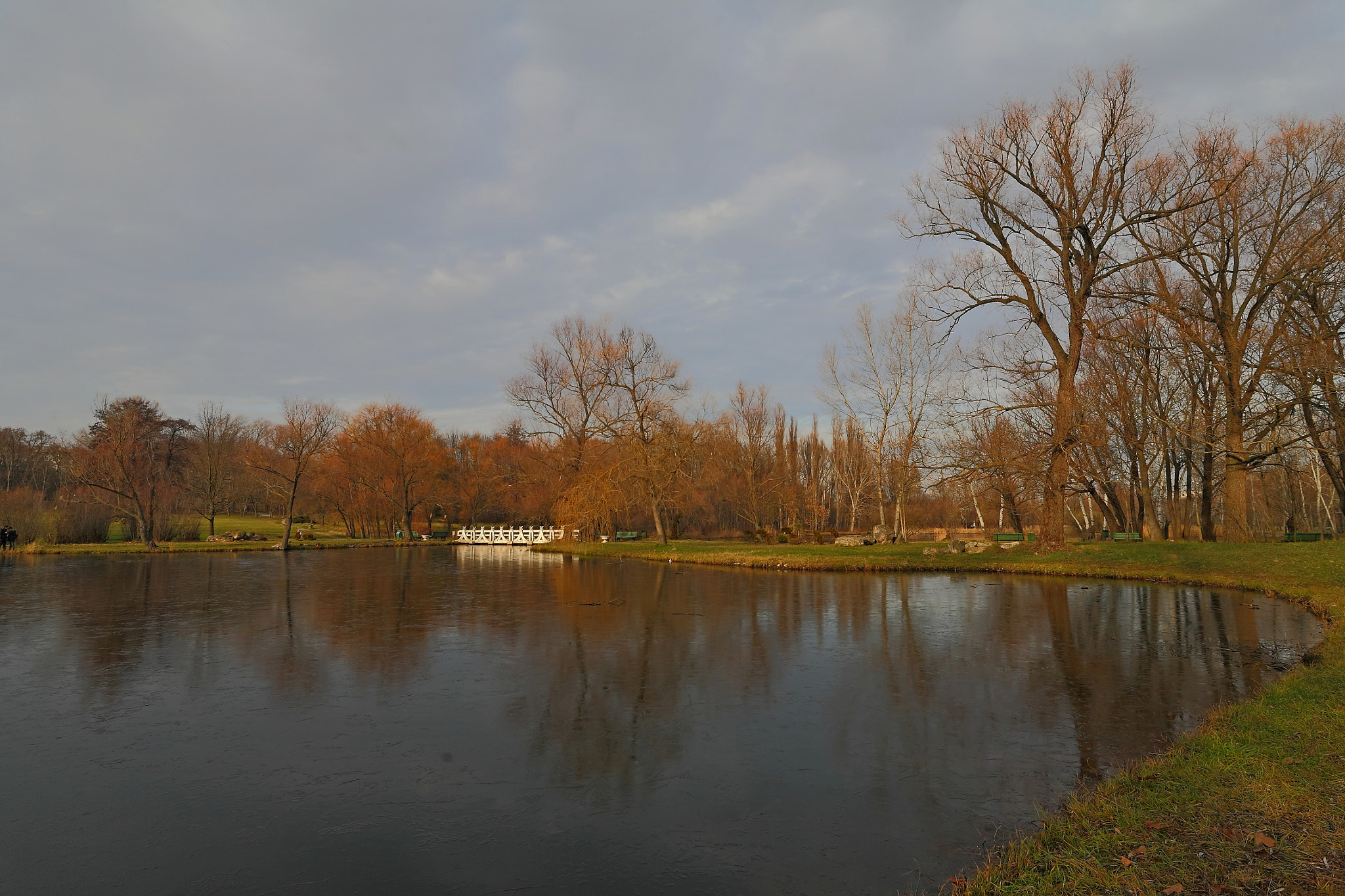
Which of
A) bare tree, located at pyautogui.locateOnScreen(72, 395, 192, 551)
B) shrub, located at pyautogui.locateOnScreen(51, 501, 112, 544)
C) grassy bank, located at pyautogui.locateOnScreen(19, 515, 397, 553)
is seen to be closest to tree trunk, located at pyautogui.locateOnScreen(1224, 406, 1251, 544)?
grassy bank, located at pyautogui.locateOnScreen(19, 515, 397, 553)

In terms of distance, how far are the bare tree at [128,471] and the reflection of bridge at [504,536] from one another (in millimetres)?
17274

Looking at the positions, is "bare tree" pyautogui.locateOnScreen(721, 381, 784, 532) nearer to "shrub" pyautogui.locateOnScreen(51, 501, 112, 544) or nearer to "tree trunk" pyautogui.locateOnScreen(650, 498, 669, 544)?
"tree trunk" pyautogui.locateOnScreen(650, 498, 669, 544)

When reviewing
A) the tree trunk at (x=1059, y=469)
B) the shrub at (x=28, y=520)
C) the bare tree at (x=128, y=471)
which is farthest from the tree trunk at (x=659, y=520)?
the shrub at (x=28, y=520)

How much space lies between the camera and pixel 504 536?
152 ft

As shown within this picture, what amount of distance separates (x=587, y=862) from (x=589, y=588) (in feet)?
48.4

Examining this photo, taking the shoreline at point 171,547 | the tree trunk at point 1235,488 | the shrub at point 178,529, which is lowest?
the shoreline at point 171,547

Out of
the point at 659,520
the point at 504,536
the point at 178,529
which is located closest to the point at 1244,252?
the point at 659,520

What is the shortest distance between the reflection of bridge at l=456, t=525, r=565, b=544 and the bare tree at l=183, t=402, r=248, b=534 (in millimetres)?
15500

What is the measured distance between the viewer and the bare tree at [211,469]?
51.3 meters

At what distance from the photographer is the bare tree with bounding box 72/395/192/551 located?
119 feet

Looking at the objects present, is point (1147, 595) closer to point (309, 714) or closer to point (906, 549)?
point (906, 549)

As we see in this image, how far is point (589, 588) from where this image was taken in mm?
18828

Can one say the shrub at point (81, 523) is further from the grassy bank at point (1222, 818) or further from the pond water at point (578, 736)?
the grassy bank at point (1222, 818)

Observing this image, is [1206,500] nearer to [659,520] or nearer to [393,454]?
[659,520]
